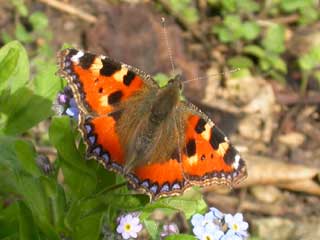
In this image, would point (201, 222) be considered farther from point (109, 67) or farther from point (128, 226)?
point (109, 67)

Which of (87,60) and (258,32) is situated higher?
(258,32)

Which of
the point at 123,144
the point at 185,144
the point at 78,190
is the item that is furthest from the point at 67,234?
the point at 185,144

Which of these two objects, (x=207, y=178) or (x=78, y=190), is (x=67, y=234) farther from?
(x=207, y=178)

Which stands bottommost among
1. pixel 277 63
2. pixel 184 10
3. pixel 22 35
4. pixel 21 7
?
pixel 277 63

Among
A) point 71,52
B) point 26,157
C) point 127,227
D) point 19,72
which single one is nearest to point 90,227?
point 127,227

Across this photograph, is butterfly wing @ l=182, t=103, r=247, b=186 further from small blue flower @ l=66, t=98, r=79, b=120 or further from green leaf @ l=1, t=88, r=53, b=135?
green leaf @ l=1, t=88, r=53, b=135

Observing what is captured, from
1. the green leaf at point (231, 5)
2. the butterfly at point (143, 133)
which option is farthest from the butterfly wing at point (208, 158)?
the green leaf at point (231, 5)

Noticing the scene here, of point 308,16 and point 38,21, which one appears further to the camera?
point 308,16
